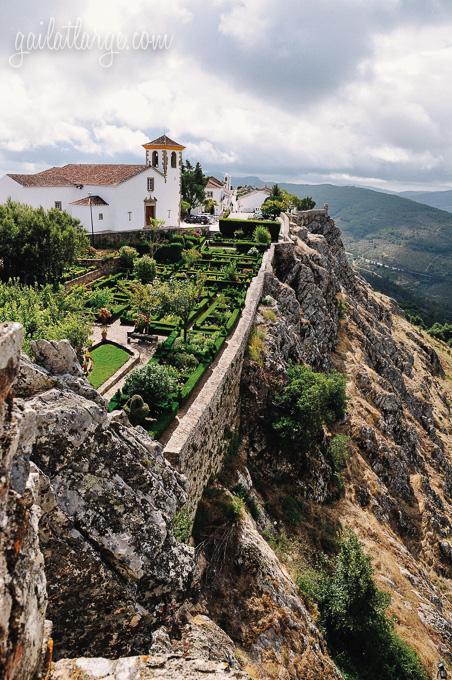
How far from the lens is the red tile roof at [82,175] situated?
46244mm

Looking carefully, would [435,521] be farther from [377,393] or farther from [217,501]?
[217,501]

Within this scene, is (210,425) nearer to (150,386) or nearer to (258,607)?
(150,386)

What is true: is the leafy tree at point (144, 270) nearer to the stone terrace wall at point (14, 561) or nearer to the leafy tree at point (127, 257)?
the leafy tree at point (127, 257)

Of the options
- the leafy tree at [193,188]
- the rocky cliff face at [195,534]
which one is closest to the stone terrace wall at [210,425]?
the rocky cliff face at [195,534]

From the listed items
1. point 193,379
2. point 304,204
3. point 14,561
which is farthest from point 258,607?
point 304,204

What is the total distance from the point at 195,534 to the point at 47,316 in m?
10.5

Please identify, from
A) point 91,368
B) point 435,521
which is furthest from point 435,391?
point 91,368

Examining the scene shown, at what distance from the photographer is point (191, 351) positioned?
23.6 metres

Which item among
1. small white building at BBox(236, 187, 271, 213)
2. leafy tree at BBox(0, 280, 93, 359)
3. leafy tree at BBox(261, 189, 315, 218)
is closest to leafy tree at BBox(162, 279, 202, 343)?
leafy tree at BBox(0, 280, 93, 359)

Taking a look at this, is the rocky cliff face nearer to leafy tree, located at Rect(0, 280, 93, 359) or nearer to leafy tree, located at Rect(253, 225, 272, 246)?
leafy tree, located at Rect(0, 280, 93, 359)

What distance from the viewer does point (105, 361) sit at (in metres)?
23.6

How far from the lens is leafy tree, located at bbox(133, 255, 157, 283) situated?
37438 millimetres

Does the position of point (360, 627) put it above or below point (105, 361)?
below

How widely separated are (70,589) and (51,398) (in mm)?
3703
